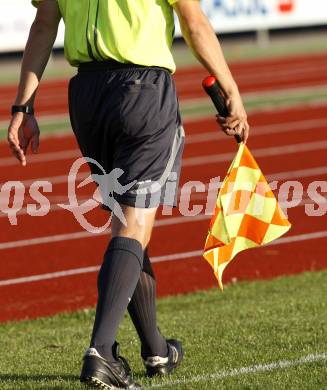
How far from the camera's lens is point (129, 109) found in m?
4.81

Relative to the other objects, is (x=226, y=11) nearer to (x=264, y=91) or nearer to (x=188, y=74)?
(x=188, y=74)

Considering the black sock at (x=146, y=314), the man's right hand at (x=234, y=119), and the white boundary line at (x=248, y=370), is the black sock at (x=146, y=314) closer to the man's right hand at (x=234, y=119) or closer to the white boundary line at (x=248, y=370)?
the white boundary line at (x=248, y=370)

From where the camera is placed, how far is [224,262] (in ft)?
17.0

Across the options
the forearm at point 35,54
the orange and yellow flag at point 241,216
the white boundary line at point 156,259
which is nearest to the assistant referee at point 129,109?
the forearm at point 35,54

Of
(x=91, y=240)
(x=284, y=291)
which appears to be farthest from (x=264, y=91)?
(x=284, y=291)

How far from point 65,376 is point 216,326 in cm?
135

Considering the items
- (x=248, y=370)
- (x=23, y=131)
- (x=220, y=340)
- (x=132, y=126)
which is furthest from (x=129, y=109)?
(x=220, y=340)

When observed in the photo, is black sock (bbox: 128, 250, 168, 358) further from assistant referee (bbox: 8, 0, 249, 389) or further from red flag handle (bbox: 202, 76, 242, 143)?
red flag handle (bbox: 202, 76, 242, 143)

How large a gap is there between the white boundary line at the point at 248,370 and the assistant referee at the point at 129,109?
0.19m

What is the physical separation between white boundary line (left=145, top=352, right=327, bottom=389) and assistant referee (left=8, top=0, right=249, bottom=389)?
0.62 feet

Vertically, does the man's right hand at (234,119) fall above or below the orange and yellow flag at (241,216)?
above

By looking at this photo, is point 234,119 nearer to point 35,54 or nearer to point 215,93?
point 215,93

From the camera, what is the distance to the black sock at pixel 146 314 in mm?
5090

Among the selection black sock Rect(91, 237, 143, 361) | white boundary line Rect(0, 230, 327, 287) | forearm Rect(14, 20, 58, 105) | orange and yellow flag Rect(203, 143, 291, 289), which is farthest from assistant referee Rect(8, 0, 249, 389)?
white boundary line Rect(0, 230, 327, 287)
